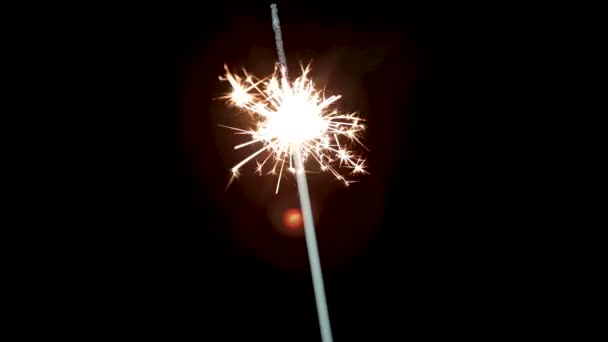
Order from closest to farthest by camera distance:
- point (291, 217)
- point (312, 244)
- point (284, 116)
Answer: point (312, 244) → point (284, 116) → point (291, 217)

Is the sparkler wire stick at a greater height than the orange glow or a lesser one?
lesser

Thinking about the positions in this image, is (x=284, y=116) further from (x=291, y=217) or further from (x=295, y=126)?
(x=291, y=217)

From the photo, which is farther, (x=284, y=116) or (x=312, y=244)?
(x=284, y=116)

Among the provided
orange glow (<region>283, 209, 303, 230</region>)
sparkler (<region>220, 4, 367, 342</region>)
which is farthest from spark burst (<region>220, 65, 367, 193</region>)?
orange glow (<region>283, 209, 303, 230</region>)

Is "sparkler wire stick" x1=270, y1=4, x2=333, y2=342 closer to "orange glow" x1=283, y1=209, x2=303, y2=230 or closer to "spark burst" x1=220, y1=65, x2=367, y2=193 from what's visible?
"spark burst" x1=220, y1=65, x2=367, y2=193

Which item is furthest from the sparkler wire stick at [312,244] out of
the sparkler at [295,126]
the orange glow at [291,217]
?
the orange glow at [291,217]

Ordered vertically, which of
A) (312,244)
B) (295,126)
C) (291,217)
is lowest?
(312,244)

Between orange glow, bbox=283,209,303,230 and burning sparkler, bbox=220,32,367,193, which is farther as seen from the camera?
orange glow, bbox=283,209,303,230

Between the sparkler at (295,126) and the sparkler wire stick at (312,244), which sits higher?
the sparkler at (295,126)

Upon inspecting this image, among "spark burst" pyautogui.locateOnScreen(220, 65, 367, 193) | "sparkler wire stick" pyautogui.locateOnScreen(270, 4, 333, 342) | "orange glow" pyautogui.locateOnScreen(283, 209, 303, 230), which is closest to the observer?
"sparkler wire stick" pyautogui.locateOnScreen(270, 4, 333, 342)

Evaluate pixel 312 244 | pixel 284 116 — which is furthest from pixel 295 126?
pixel 312 244

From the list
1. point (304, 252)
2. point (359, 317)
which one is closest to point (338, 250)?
point (304, 252)

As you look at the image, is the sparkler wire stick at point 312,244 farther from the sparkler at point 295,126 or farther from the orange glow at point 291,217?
the orange glow at point 291,217

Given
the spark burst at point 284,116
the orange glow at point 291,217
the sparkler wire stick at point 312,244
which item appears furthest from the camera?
the orange glow at point 291,217
